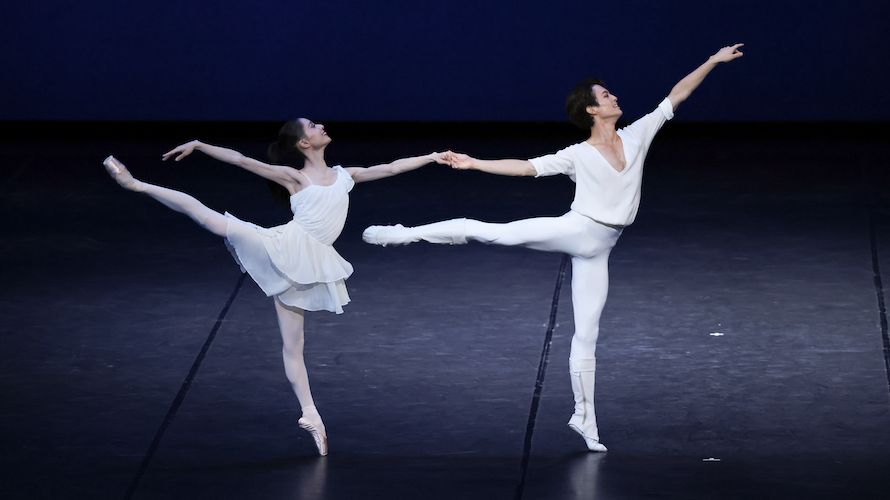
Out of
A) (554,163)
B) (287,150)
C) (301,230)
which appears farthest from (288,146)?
(554,163)

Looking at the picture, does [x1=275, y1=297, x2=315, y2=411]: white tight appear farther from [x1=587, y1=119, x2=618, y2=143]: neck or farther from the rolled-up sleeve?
[x1=587, y1=119, x2=618, y2=143]: neck

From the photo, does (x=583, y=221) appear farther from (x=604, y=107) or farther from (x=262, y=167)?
(x=262, y=167)

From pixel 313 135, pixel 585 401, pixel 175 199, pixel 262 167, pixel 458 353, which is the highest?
pixel 313 135

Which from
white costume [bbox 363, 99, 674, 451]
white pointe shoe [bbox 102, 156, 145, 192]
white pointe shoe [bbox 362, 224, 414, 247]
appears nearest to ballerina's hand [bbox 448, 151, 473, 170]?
white costume [bbox 363, 99, 674, 451]

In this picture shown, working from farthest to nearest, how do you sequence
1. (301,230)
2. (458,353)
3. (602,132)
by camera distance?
(458,353) → (301,230) → (602,132)

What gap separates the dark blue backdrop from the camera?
8859 millimetres

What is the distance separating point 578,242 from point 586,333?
1.22 feet

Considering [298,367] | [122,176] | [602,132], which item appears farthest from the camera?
[298,367]

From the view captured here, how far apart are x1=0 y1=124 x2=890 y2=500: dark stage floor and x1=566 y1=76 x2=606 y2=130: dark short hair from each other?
123 centimetres

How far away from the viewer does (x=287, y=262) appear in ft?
13.4

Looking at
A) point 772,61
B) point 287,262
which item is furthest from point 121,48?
point 287,262

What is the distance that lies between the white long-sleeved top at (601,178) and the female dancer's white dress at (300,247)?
2.45ft

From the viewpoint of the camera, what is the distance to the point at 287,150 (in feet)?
13.4

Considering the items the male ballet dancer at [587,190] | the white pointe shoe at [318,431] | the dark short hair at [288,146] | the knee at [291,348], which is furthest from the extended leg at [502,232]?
the white pointe shoe at [318,431]
